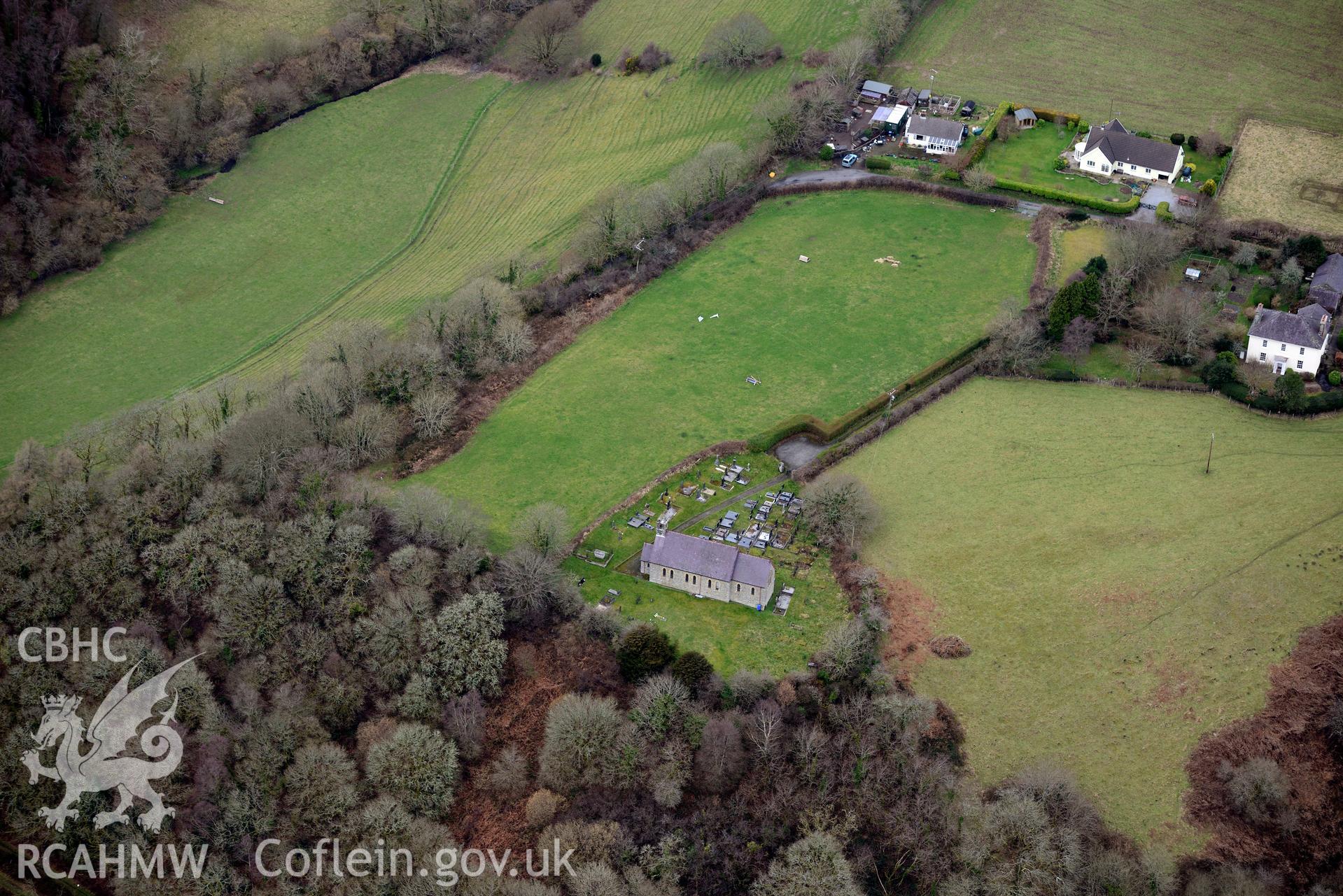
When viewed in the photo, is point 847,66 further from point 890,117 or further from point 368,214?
point 368,214

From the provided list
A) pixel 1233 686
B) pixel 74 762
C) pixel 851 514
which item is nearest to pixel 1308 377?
pixel 1233 686

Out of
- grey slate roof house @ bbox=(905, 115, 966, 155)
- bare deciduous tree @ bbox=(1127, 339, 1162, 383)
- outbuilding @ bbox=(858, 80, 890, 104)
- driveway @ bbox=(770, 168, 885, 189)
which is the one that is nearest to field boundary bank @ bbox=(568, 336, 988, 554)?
bare deciduous tree @ bbox=(1127, 339, 1162, 383)

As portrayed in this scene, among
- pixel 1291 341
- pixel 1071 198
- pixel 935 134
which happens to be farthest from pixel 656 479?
pixel 935 134

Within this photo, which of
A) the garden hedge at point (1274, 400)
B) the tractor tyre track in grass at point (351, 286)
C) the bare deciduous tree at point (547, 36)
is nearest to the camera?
the garden hedge at point (1274, 400)

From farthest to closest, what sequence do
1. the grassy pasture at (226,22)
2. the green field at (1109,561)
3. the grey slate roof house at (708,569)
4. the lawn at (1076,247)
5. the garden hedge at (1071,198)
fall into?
1. the grassy pasture at (226,22)
2. the garden hedge at (1071,198)
3. the lawn at (1076,247)
4. the grey slate roof house at (708,569)
5. the green field at (1109,561)

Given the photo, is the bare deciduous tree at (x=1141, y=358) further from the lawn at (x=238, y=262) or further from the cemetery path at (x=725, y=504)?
the lawn at (x=238, y=262)

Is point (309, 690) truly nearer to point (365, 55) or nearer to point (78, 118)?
point (78, 118)

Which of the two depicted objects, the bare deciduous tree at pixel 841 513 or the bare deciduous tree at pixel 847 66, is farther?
the bare deciduous tree at pixel 847 66

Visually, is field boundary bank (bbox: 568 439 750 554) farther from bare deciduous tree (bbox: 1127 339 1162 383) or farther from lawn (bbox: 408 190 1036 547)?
bare deciduous tree (bbox: 1127 339 1162 383)

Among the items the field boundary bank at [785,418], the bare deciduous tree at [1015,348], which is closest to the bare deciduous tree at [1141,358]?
the bare deciduous tree at [1015,348]
